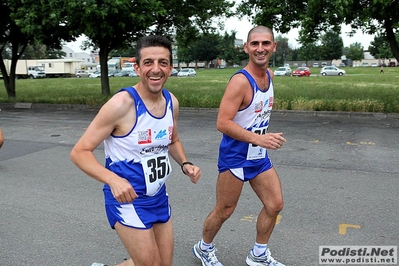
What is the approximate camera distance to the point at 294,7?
47.9ft

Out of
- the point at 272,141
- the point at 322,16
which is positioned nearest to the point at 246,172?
the point at 272,141

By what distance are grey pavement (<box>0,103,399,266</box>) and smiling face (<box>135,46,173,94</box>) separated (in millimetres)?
1942

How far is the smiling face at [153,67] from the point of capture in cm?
255

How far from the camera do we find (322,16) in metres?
13.4

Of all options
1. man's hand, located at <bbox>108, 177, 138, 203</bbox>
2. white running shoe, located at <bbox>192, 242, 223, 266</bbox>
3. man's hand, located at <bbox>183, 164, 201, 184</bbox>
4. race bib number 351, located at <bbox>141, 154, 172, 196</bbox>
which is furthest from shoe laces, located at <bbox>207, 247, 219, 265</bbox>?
man's hand, located at <bbox>108, 177, 138, 203</bbox>

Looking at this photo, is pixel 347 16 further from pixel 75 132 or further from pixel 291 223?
pixel 291 223

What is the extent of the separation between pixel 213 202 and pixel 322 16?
9.73m

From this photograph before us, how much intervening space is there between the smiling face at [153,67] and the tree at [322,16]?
35.7 feet

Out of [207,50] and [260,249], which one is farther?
[207,50]

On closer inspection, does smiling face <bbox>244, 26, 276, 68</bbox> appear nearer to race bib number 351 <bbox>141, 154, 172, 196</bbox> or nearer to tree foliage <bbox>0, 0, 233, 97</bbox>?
race bib number 351 <bbox>141, 154, 172, 196</bbox>

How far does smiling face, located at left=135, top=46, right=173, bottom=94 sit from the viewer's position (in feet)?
8.38

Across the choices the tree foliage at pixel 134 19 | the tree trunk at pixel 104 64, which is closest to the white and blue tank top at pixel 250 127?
the tree foliage at pixel 134 19

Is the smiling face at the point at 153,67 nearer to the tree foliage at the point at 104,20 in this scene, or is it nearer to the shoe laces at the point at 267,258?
the shoe laces at the point at 267,258

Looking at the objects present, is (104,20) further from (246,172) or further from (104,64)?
(246,172)
